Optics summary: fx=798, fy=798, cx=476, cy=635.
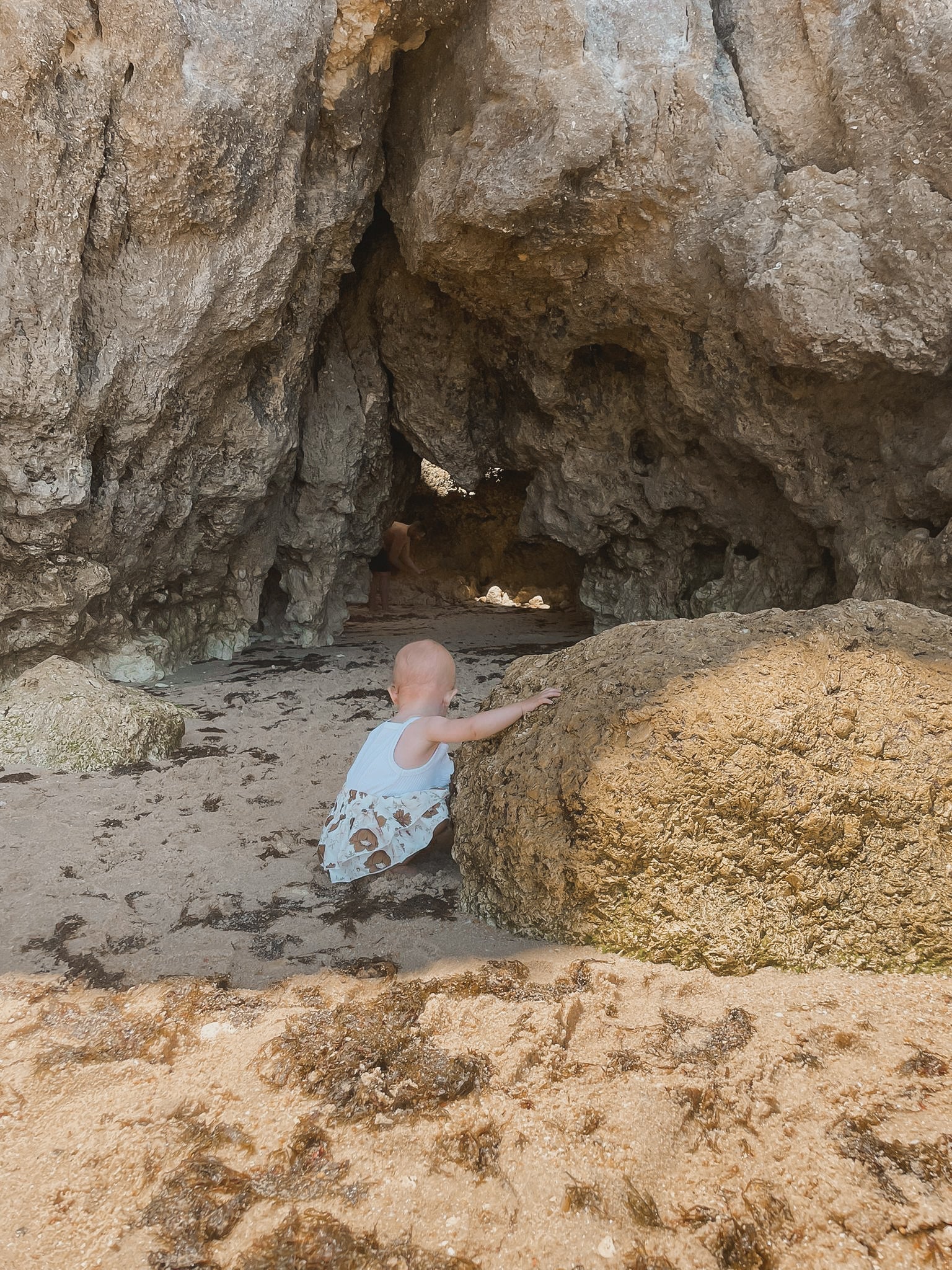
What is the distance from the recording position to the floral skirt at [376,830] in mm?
2637

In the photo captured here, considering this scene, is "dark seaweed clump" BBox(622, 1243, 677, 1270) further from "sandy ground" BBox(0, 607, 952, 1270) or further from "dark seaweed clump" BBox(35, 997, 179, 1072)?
"dark seaweed clump" BBox(35, 997, 179, 1072)

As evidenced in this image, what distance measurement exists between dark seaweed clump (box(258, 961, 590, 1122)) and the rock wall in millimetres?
3755

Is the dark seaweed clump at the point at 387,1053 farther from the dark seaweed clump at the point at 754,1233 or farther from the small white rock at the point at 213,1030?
the dark seaweed clump at the point at 754,1233

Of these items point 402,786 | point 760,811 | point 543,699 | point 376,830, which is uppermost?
point 543,699

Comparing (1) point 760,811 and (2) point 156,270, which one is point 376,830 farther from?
(2) point 156,270

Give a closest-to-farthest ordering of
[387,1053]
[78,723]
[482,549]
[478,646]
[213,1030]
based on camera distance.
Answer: [387,1053], [213,1030], [78,723], [478,646], [482,549]

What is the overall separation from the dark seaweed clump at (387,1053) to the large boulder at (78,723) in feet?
7.46

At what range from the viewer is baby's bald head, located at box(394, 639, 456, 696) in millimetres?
2693

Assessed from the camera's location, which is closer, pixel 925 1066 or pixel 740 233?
pixel 925 1066

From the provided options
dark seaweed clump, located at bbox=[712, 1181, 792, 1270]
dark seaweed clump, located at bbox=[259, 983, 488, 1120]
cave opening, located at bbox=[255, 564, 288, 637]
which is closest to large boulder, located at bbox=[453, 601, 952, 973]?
dark seaweed clump, located at bbox=[259, 983, 488, 1120]

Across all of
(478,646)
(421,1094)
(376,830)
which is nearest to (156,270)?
(376,830)

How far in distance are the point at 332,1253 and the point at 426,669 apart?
1.67m

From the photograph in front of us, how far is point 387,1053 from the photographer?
1748 millimetres

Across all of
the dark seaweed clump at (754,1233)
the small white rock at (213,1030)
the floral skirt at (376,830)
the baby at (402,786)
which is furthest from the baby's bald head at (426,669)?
A: the dark seaweed clump at (754,1233)
